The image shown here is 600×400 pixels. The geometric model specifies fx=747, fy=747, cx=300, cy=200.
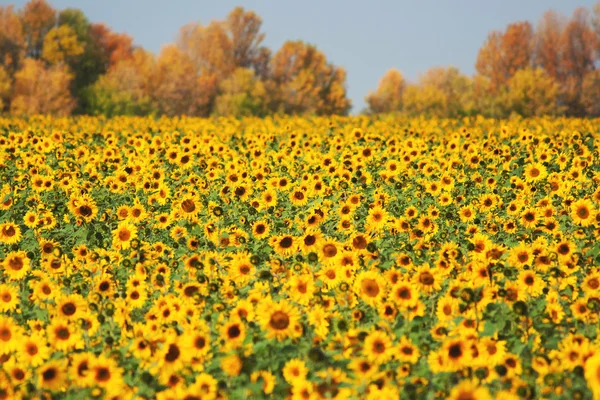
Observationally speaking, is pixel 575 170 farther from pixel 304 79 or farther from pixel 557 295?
pixel 304 79

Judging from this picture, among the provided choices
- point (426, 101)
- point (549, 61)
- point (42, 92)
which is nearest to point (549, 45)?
point (549, 61)

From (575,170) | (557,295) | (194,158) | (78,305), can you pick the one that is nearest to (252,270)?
(78,305)

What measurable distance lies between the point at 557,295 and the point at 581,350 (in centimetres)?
125

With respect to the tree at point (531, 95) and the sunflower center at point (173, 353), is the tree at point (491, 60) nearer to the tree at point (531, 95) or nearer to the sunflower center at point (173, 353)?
the tree at point (531, 95)

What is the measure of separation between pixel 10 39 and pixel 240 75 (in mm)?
19296

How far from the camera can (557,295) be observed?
6.10 meters

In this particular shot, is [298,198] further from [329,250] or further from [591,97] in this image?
[591,97]

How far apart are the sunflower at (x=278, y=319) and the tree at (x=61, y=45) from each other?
204ft

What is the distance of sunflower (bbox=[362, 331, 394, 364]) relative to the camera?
5016 mm

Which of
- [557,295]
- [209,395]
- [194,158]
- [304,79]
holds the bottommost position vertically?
[209,395]

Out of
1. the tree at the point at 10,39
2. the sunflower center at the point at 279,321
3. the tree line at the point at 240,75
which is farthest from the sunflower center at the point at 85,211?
the tree at the point at 10,39

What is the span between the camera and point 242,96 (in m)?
58.0

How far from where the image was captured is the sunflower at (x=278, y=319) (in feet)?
17.3

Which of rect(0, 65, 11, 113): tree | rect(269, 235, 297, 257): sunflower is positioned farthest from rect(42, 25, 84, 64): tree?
rect(269, 235, 297, 257): sunflower
